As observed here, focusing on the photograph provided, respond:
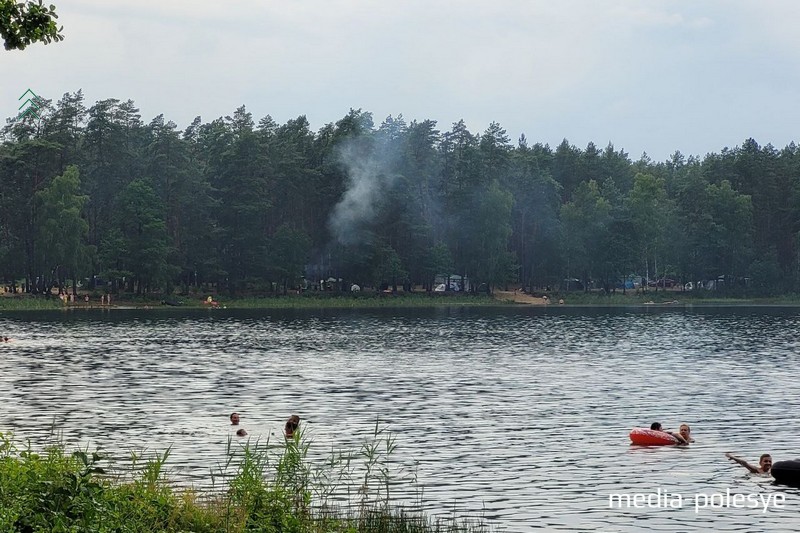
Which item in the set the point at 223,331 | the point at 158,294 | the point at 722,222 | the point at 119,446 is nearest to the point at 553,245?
the point at 722,222

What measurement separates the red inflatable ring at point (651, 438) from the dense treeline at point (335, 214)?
117 m

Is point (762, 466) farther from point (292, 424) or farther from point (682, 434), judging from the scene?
point (292, 424)

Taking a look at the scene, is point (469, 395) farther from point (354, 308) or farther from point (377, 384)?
point (354, 308)

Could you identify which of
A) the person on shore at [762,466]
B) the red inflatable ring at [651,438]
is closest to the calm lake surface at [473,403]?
the person on shore at [762,466]

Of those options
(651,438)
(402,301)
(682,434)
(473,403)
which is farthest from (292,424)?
(402,301)

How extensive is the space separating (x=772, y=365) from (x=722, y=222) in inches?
4478

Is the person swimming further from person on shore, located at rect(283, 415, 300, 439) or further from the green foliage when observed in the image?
the green foliage

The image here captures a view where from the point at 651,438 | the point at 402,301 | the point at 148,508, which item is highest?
the point at 402,301

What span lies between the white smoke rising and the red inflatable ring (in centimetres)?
12831

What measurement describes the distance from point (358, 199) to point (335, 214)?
427 centimetres

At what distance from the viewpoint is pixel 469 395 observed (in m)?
55.8

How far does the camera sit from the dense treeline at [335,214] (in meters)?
156

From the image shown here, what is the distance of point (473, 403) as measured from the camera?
5225 centimetres

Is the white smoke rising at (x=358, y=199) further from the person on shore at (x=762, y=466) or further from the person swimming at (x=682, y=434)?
the person on shore at (x=762, y=466)
